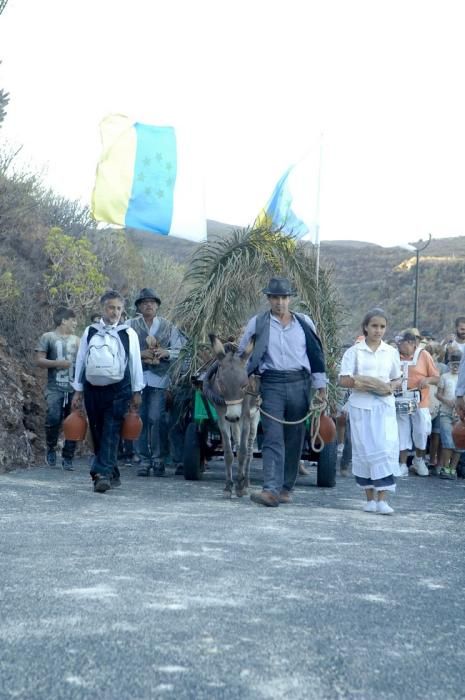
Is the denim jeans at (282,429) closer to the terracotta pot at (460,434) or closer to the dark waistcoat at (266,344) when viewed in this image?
the dark waistcoat at (266,344)

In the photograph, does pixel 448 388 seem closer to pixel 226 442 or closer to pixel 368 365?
pixel 226 442

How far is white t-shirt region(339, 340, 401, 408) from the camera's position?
11.7 meters

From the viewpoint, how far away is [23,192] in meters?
Answer: 25.9

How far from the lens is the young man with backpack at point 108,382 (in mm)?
12000

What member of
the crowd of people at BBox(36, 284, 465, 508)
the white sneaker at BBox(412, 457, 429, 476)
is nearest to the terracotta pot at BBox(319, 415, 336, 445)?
the crowd of people at BBox(36, 284, 465, 508)

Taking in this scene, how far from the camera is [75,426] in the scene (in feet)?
40.5

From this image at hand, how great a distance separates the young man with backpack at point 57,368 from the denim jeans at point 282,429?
4.05 metres

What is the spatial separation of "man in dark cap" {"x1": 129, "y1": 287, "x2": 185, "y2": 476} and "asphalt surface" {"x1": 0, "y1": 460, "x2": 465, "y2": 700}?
355 cm

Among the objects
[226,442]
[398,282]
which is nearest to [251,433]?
[226,442]

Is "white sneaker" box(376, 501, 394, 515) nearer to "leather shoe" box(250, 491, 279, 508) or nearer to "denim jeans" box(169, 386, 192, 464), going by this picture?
"leather shoe" box(250, 491, 279, 508)

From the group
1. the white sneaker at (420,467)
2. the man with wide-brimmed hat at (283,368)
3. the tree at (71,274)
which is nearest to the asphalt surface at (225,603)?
the man with wide-brimmed hat at (283,368)

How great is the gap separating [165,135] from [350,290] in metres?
63.7

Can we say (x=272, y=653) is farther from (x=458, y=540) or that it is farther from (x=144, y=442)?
(x=144, y=442)

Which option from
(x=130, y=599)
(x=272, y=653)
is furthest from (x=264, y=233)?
(x=272, y=653)
